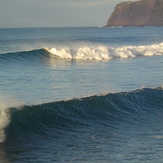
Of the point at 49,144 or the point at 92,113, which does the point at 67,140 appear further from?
the point at 92,113

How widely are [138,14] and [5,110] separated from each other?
16844 cm

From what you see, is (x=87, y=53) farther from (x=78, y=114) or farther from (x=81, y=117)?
(x=81, y=117)

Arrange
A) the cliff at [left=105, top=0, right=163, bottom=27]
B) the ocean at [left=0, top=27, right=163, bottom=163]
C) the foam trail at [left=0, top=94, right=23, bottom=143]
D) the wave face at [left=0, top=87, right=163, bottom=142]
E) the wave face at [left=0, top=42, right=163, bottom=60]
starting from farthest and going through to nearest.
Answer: the cliff at [left=105, top=0, right=163, bottom=27]
the wave face at [left=0, top=42, right=163, bottom=60]
the wave face at [left=0, top=87, right=163, bottom=142]
the foam trail at [left=0, top=94, right=23, bottom=143]
the ocean at [left=0, top=27, right=163, bottom=163]

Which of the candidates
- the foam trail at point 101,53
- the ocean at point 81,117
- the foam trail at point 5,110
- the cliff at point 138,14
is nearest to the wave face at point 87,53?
the foam trail at point 101,53

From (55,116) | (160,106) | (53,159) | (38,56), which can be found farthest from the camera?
(38,56)

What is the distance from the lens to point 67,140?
352 inches

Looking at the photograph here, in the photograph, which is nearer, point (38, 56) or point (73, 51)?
point (38, 56)

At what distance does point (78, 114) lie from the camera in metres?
11.3

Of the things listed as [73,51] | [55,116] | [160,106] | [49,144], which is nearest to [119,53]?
[73,51]

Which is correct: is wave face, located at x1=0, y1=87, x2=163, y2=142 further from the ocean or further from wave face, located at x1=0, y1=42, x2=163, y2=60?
wave face, located at x1=0, y1=42, x2=163, y2=60

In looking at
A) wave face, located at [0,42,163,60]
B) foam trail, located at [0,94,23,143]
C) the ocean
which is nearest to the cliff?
wave face, located at [0,42,163,60]

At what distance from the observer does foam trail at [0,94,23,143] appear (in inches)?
359

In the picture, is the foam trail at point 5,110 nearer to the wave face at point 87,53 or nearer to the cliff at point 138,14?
the wave face at point 87,53

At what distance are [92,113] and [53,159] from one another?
3.95 metres
